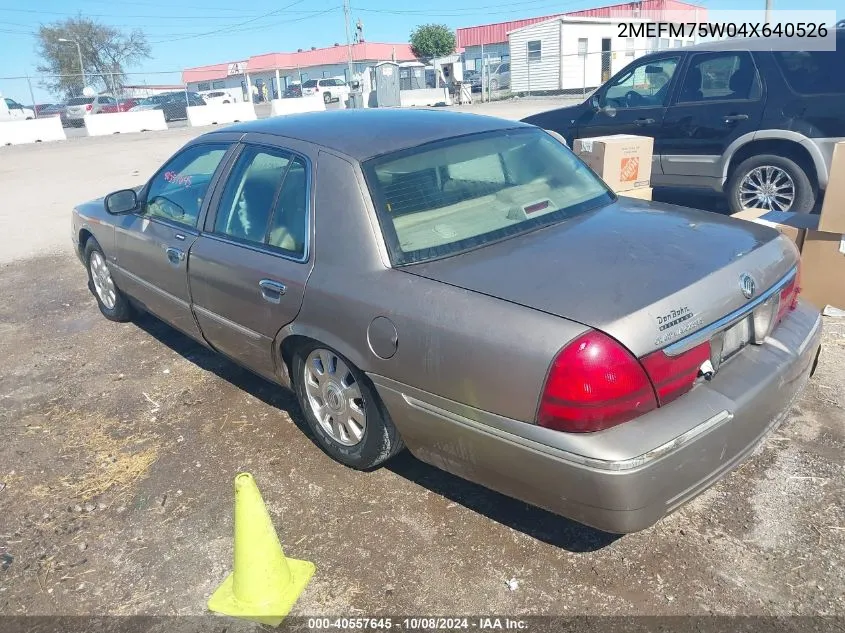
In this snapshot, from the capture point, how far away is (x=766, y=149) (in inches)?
259

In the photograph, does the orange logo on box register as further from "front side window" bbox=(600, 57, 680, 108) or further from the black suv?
"front side window" bbox=(600, 57, 680, 108)

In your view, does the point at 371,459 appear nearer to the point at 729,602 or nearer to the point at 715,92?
the point at 729,602

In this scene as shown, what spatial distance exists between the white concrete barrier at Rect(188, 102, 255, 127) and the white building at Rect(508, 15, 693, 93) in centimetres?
1615

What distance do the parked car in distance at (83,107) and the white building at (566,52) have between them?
2152cm

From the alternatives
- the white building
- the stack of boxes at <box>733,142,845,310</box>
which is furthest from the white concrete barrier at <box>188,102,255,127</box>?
the stack of boxes at <box>733,142,845,310</box>

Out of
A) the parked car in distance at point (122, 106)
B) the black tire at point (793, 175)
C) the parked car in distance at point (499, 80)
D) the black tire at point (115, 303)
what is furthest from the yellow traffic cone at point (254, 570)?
the parked car in distance at point (499, 80)

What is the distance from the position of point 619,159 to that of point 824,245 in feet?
6.76

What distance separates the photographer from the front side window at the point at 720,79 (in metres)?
6.67

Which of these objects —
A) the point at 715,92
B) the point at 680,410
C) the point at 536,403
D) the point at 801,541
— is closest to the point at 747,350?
the point at 680,410

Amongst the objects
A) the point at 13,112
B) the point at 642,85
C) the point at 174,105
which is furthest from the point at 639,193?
the point at 13,112

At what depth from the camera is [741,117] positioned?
6680 millimetres

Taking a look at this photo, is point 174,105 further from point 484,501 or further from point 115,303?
point 484,501

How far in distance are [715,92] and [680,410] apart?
5.76m

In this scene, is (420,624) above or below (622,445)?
below
